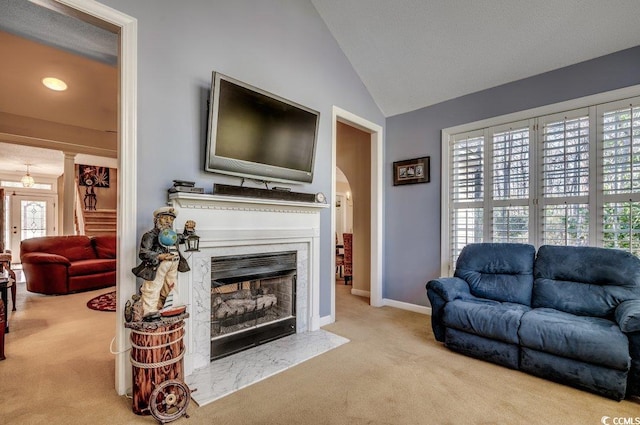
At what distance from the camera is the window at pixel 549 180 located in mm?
2691

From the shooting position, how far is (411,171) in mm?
4094

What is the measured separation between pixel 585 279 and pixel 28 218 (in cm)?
1243

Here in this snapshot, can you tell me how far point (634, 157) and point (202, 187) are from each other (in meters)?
3.65

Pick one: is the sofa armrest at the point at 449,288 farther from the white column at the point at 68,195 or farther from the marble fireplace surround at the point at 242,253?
the white column at the point at 68,195

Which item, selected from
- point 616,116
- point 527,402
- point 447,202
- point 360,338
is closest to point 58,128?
point 360,338

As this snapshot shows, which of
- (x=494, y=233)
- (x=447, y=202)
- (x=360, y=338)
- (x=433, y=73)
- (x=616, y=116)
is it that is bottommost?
(x=360, y=338)

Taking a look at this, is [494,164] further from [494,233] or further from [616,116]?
[616,116]

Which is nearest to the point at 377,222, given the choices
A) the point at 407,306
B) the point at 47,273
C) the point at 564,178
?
the point at 407,306

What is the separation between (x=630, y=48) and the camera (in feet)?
8.79

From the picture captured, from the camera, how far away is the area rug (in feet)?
13.0

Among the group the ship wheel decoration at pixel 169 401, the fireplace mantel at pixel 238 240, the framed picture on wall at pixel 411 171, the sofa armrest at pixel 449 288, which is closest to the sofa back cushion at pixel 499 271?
the sofa armrest at pixel 449 288

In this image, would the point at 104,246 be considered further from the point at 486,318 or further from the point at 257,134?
the point at 486,318

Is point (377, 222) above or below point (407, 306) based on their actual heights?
above

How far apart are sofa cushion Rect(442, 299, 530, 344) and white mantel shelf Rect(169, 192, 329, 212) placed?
1.57 m
